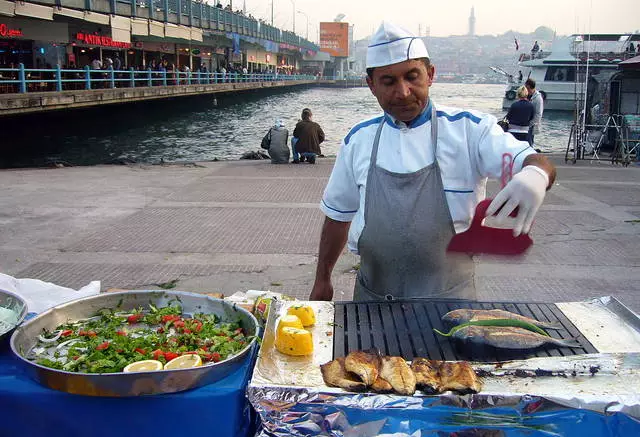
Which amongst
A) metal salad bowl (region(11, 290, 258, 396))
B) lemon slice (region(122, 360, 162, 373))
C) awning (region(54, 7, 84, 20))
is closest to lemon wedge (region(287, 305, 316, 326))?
metal salad bowl (region(11, 290, 258, 396))

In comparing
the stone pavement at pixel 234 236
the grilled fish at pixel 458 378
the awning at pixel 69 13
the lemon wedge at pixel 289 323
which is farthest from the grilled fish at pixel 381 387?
the awning at pixel 69 13

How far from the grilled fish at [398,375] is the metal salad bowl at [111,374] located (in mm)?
534

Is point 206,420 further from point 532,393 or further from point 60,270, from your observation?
point 60,270

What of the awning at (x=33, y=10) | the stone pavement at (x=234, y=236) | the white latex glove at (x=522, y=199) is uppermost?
the awning at (x=33, y=10)

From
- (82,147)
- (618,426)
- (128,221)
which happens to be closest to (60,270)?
(128,221)

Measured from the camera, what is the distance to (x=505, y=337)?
2.17 metres

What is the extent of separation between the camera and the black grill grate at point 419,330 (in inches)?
85.5

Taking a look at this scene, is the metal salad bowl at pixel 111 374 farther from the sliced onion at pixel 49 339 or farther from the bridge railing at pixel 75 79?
the bridge railing at pixel 75 79

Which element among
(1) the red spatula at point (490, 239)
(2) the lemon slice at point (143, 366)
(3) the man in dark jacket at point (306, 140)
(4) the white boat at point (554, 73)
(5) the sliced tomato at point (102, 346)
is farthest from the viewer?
(4) the white boat at point (554, 73)

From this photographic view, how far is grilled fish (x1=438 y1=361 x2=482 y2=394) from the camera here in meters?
1.87

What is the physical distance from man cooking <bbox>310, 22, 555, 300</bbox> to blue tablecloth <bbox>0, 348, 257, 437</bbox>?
947 mm

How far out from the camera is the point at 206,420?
2014 millimetres

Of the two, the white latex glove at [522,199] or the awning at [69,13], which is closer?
the white latex glove at [522,199]

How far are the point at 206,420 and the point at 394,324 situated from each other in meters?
0.85
